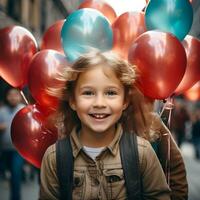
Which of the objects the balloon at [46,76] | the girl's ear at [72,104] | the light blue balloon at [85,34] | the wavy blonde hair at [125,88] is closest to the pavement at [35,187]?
the balloon at [46,76]

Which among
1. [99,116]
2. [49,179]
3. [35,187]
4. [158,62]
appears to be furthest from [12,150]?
[99,116]

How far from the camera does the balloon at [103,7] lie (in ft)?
11.2

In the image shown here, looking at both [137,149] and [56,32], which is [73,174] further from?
[56,32]

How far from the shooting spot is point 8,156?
21.0 ft

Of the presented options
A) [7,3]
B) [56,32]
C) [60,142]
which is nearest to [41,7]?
[7,3]

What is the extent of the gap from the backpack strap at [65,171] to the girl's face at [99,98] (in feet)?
0.59

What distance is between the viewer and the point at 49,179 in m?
2.32

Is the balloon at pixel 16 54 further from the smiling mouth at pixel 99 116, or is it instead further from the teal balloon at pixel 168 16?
the smiling mouth at pixel 99 116

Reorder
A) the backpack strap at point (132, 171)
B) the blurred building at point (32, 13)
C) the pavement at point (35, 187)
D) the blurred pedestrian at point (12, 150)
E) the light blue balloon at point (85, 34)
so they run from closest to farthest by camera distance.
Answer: the backpack strap at point (132, 171) → the light blue balloon at point (85, 34) → the blurred pedestrian at point (12, 150) → the pavement at point (35, 187) → the blurred building at point (32, 13)

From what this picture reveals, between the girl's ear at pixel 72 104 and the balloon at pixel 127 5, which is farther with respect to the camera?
the balloon at pixel 127 5

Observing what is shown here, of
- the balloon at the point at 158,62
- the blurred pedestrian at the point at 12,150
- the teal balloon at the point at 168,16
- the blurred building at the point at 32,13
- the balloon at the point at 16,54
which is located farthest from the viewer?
the blurred building at the point at 32,13

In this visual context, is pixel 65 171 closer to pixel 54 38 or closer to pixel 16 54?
pixel 16 54

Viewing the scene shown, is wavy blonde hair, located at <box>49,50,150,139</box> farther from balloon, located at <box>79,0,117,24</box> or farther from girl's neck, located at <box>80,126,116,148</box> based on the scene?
balloon, located at <box>79,0,117,24</box>

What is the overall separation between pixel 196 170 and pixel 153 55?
7.26 m
